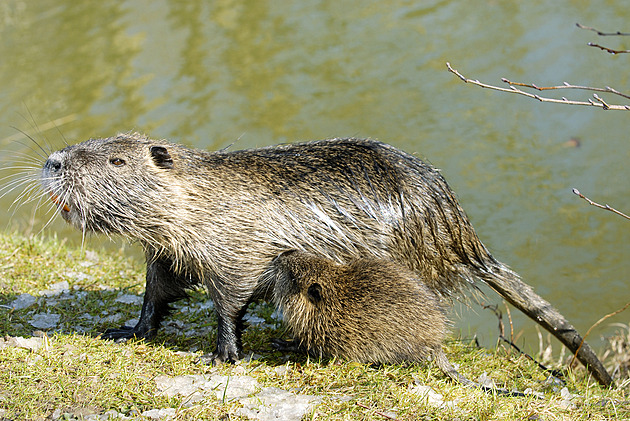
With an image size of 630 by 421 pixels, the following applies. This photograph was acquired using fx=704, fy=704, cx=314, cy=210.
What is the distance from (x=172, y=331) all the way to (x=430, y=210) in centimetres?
157

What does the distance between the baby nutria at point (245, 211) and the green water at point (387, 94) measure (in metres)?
2.04

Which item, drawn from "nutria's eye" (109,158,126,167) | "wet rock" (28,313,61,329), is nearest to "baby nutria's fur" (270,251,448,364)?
"nutria's eye" (109,158,126,167)

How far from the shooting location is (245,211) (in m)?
3.60

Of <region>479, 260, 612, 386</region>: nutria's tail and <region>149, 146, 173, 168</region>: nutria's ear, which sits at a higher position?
<region>149, 146, 173, 168</region>: nutria's ear

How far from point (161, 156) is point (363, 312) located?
50.4 inches

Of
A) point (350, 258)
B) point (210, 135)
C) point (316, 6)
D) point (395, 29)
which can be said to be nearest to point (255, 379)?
point (350, 258)

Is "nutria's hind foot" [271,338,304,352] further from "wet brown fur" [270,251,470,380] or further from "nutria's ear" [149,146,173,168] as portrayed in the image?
"nutria's ear" [149,146,173,168]

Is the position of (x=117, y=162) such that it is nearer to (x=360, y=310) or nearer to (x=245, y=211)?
(x=245, y=211)

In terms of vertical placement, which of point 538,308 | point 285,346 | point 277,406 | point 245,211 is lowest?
point 538,308

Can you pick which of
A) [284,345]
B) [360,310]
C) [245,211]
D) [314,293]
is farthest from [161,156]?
[360,310]

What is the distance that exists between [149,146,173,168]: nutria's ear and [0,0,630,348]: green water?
8.70ft

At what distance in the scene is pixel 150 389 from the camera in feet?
10.3

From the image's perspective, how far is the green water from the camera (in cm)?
655

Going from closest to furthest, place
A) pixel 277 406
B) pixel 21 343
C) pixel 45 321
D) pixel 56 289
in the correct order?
pixel 277 406
pixel 21 343
pixel 45 321
pixel 56 289
